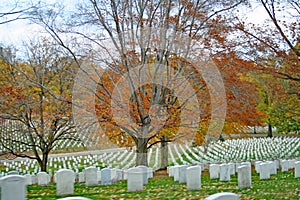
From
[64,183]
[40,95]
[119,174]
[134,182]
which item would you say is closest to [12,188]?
[64,183]

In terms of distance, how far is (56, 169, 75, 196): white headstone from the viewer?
25.1 feet

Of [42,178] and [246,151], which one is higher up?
[246,151]

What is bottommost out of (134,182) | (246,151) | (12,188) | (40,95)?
(134,182)

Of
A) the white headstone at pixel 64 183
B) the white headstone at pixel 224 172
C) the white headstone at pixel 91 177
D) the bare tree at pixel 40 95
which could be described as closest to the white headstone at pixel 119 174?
the white headstone at pixel 91 177

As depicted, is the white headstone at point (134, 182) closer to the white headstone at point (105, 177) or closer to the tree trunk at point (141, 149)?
the white headstone at point (105, 177)

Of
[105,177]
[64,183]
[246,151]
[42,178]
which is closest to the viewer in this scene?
[64,183]

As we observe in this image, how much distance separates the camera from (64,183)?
7.70 meters

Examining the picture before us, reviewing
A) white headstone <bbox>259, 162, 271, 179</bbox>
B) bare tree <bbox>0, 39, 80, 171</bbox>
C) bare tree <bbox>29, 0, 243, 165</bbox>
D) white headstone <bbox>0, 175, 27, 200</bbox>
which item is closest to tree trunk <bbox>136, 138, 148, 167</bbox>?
bare tree <bbox>29, 0, 243, 165</bbox>

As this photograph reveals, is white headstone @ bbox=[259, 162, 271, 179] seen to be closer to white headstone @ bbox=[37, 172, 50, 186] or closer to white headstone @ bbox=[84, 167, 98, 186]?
white headstone @ bbox=[84, 167, 98, 186]

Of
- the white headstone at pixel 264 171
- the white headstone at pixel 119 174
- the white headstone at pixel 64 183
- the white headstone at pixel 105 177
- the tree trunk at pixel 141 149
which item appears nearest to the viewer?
the white headstone at pixel 64 183

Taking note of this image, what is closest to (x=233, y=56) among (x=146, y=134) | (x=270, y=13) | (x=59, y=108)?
(x=270, y=13)

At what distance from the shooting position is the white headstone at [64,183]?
301 inches

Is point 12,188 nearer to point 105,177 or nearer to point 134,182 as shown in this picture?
point 134,182

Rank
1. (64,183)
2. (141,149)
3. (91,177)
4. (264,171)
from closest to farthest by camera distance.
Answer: (64,183) → (91,177) → (264,171) → (141,149)
